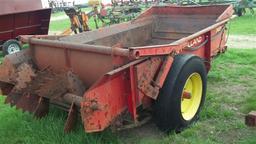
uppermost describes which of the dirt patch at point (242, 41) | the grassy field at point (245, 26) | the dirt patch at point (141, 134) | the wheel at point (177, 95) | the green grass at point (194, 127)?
the wheel at point (177, 95)

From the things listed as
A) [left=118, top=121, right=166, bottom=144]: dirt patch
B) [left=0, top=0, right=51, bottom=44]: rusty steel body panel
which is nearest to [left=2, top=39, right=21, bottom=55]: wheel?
[left=0, top=0, right=51, bottom=44]: rusty steel body panel

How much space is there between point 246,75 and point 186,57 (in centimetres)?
257

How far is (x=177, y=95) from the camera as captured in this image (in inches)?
154

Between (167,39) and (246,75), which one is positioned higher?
(167,39)

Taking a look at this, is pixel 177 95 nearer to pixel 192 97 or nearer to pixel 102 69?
pixel 192 97

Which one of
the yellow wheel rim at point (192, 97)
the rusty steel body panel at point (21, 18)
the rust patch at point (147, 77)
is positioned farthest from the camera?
the rusty steel body panel at point (21, 18)

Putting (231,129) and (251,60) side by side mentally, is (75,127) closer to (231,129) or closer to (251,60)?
(231,129)

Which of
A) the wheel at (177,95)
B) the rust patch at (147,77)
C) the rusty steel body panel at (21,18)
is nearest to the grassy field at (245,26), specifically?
the rusty steel body panel at (21,18)

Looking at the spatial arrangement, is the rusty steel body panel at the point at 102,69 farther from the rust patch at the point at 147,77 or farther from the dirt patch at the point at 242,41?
the dirt patch at the point at 242,41

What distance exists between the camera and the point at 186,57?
13.4ft

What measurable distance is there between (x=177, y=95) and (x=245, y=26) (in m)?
9.24

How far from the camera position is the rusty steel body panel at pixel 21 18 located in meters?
9.61

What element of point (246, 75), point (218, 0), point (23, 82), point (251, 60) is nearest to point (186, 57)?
point (23, 82)

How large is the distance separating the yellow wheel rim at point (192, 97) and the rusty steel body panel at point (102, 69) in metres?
0.36
